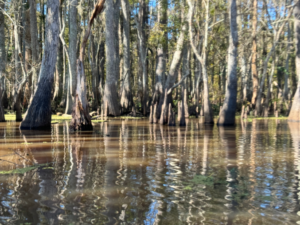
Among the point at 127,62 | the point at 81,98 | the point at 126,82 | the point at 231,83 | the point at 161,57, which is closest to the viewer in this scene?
the point at 81,98

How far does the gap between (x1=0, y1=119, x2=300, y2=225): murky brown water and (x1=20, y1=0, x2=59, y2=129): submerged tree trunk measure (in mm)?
4099

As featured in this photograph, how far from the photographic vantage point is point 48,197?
3.46m

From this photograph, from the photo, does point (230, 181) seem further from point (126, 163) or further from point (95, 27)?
point (95, 27)

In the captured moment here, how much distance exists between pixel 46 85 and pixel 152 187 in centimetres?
781

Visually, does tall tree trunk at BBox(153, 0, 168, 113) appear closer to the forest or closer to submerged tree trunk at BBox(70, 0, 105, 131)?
the forest

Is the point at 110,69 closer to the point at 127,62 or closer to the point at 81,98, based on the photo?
the point at 127,62

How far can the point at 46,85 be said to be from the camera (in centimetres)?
1087

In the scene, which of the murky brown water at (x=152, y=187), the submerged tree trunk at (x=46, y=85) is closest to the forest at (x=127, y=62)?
the submerged tree trunk at (x=46, y=85)

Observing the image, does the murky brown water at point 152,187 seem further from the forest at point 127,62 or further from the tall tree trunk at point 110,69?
the tall tree trunk at point 110,69

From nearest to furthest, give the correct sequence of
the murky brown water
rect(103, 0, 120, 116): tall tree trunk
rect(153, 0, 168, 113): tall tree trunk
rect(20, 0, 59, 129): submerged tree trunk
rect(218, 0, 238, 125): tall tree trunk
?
the murky brown water → rect(20, 0, 59, 129): submerged tree trunk → rect(218, 0, 238, 125): tall tree trunk → rect(153, 0, 168, 113): tall tree trunk → rect(103, 0, 120, 116): tall tree trunk

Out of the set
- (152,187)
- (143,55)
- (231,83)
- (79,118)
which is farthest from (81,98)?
(143,55)

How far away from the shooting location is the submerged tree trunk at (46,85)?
1062 centimetres

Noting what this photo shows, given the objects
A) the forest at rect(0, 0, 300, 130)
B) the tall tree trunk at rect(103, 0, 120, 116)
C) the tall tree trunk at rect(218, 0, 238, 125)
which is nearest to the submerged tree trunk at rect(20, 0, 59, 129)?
the forest at rect(0, 0, 300, 130)

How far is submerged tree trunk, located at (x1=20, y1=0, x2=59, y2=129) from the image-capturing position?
1062cm
